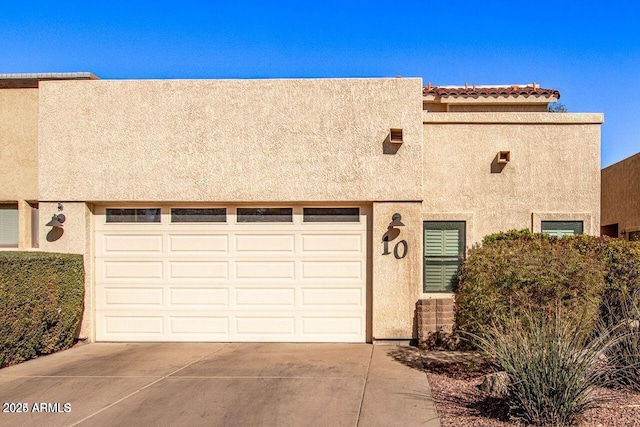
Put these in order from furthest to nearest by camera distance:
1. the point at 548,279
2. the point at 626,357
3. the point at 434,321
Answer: the point at 434,321 → the point at 548,279 → the point at 626,357

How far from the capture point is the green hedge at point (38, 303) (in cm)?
766

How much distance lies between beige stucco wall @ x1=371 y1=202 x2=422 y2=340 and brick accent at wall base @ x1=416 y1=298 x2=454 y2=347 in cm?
27

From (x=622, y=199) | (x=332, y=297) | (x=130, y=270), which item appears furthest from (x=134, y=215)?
(x=622, y=199)

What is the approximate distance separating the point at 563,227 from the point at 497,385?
5104mm

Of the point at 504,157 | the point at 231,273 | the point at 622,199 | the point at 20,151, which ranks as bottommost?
the point at 231,273

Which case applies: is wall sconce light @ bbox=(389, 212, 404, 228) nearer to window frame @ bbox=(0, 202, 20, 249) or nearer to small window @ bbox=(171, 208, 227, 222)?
small window @ bbox=(171, 208, 227, 222)

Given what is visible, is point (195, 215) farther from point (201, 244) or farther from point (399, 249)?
point (399, 249)

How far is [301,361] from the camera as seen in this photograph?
789cm

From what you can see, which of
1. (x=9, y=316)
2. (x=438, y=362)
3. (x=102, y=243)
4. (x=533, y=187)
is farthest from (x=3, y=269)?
(x=533, y=187)

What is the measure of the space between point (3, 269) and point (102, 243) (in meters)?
2.13

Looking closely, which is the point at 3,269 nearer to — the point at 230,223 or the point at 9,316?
the point at 9,316

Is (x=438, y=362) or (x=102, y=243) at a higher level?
(x=102, y=243)

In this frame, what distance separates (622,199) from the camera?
16.0 m

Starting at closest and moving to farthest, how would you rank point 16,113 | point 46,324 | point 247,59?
point 46,324, point 16,113, point 247,59
